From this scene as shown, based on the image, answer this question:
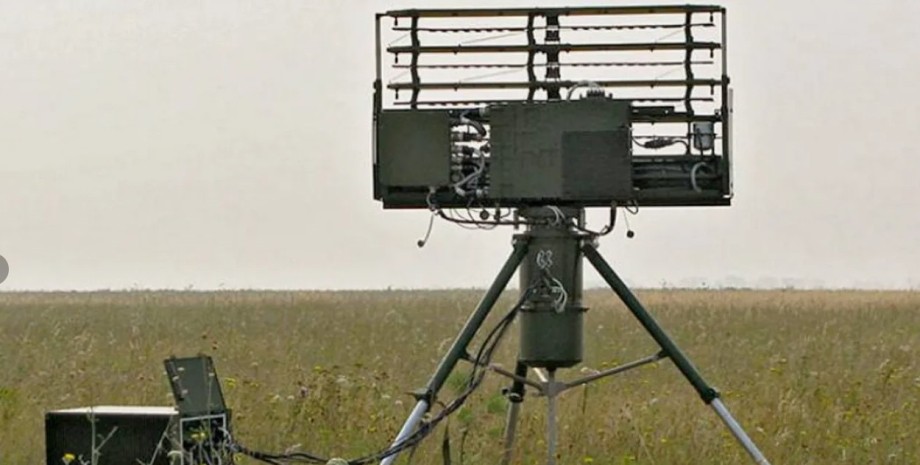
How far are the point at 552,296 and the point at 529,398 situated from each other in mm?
3888

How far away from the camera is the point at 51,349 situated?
15266 mm

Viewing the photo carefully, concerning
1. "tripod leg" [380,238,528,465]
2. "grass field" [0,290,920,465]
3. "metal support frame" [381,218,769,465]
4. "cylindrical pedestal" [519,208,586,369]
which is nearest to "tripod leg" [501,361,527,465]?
"grass field" [0,290,920,465]

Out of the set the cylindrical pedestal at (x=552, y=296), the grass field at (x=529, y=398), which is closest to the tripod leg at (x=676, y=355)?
the cylindrical pedestal at (x=552, y=296)

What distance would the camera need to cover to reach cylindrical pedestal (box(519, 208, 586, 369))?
755 centimetres

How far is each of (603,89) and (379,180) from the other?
3.22 ft

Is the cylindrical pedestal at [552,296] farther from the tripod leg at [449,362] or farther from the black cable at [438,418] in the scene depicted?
the tripod leg at [449,362]

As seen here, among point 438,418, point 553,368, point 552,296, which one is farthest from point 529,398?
point 438,418

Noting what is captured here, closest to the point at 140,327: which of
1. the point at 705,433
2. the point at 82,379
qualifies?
the point at 82,379

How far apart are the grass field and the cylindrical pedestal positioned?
333 millimetres

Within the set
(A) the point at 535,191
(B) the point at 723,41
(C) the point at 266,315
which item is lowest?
(C) the point at 266,315

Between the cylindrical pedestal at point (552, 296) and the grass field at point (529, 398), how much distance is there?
0.33m

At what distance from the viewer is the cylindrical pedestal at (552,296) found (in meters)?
7.55

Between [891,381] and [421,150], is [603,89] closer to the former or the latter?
[421,150]

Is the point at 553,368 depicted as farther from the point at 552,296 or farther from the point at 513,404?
the point at 513,404
